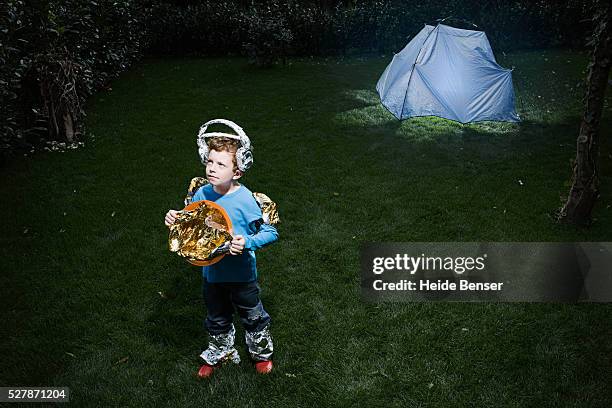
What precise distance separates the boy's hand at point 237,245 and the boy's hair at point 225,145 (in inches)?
20.8

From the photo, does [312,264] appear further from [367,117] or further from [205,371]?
[367,117]

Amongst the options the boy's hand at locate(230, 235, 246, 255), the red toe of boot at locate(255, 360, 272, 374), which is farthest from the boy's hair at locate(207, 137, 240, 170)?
the red toe of boot at locate(255, 360, 272, 374)

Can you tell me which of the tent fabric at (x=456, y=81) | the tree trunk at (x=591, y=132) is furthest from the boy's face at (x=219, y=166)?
the tent fabric at (x=456, y=81)

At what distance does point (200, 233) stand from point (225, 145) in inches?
25.0

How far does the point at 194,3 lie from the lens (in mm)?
24062

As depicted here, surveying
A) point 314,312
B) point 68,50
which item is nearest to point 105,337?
point 314,312

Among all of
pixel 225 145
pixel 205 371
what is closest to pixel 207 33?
pixel 225 145

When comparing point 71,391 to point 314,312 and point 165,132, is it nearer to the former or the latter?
point 314,312

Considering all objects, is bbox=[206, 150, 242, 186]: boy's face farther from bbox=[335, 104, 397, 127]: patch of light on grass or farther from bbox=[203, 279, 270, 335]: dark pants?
bbox=[335, 104, 397, 127]: patch of light on grass

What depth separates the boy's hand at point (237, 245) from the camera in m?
3.30

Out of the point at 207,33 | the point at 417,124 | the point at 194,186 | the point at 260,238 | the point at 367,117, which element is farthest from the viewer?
the point at 207,33

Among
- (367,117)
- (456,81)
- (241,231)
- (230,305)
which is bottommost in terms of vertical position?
(367,117)

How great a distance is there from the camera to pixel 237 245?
3.30 metres

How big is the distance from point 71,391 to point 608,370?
4.36m
